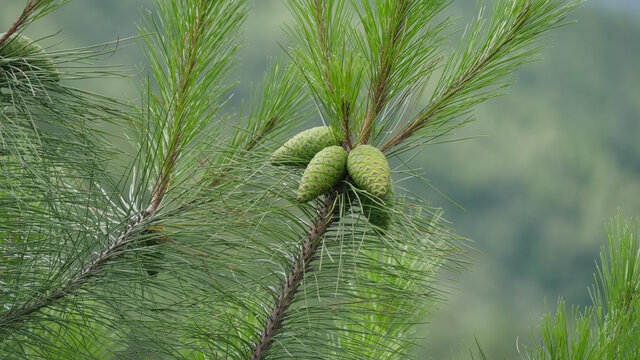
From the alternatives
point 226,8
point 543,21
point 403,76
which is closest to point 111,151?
point 226,8

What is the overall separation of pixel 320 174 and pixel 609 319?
35cm

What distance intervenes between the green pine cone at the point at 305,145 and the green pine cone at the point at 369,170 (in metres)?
0.04

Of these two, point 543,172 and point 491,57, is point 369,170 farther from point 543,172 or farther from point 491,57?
point 543,172

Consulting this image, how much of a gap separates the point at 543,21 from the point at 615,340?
0.27 metres

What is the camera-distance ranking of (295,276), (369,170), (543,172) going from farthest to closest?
(543,172) < (295,276) < (369,170)

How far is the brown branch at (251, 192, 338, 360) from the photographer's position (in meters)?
0.49

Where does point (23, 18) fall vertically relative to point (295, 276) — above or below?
above

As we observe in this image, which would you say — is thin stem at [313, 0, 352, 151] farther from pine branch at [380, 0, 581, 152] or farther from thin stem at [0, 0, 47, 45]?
thin stem at [0, 0, 47, 45]

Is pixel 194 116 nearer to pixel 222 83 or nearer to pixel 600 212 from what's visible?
pixel 222 83

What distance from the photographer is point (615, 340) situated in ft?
1.72

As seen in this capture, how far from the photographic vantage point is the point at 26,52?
1.65 feet

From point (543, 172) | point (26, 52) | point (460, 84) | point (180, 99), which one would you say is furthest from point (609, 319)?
point (543, 172)

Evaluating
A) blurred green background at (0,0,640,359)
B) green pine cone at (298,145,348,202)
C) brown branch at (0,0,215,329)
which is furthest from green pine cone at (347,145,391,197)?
blurred green background at (0,0,640,359)

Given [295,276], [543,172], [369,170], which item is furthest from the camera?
[543,172]
